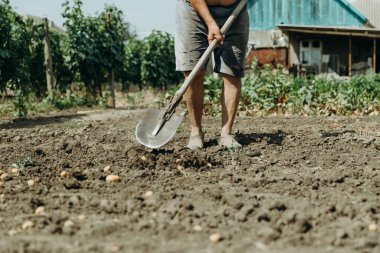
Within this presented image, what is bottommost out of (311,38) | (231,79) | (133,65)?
(231,79)

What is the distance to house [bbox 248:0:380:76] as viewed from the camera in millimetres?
18688

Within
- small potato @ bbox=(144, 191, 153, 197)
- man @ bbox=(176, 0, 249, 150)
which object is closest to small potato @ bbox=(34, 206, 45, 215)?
small potato @ bbox=(144, 191, 153, 197)

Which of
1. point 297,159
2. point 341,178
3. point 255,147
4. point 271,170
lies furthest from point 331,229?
point 255,147

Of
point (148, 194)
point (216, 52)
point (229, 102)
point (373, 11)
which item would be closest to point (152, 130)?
point (229, 102)

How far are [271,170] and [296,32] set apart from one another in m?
Answer: 15.9

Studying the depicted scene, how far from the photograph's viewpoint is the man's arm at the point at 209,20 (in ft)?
12.7

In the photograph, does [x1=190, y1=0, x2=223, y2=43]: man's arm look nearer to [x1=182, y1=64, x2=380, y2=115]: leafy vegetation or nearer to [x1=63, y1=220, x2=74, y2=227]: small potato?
[x1=63, y1=220, x2=74, y2=227]: small potato

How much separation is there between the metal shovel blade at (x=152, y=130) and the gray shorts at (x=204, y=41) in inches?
16.2

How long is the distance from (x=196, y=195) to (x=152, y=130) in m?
1.33

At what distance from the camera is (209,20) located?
154 inches

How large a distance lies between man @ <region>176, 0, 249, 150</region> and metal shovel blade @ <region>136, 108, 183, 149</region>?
8.5 inches

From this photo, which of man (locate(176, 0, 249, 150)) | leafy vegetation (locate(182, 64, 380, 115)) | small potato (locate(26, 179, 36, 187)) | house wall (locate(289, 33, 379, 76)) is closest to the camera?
small potato (locate(26, 179, 36, 187))

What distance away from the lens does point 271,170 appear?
3383mm

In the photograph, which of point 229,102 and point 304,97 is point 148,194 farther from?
point 304,97
